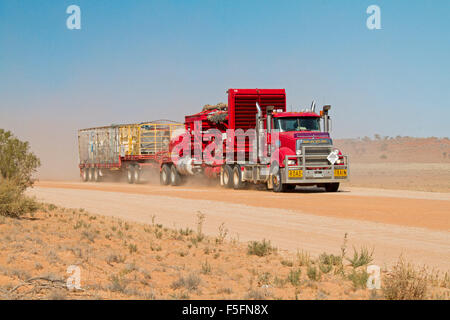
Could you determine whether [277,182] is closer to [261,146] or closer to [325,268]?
[261,146]

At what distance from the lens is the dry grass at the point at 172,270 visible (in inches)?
346

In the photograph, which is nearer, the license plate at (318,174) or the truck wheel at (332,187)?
the license plate at (318,174)

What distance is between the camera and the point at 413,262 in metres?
11.4

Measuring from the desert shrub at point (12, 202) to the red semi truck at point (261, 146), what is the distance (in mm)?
13404

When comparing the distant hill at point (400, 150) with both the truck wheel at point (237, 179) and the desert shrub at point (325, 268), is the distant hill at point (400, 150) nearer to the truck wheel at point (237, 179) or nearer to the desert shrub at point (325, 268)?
the truck wheel at point (237, 179)

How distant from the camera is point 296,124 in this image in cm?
2930

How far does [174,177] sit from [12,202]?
23366 millimetres

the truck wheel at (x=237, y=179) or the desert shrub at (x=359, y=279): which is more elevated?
the truck wheel at (x=237, y=179)

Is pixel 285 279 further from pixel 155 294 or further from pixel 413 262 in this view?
pixel 413 262

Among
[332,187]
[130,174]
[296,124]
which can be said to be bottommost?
[332,187]

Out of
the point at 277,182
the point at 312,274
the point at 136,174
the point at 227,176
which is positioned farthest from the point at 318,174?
the point at 136,174

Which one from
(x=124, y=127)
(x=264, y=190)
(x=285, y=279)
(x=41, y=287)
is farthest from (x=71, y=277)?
(x=124, y=127)

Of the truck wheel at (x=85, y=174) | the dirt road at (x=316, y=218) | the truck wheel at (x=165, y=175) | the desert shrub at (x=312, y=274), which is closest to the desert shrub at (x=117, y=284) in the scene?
the desert shrub at (x=312, y=274)
